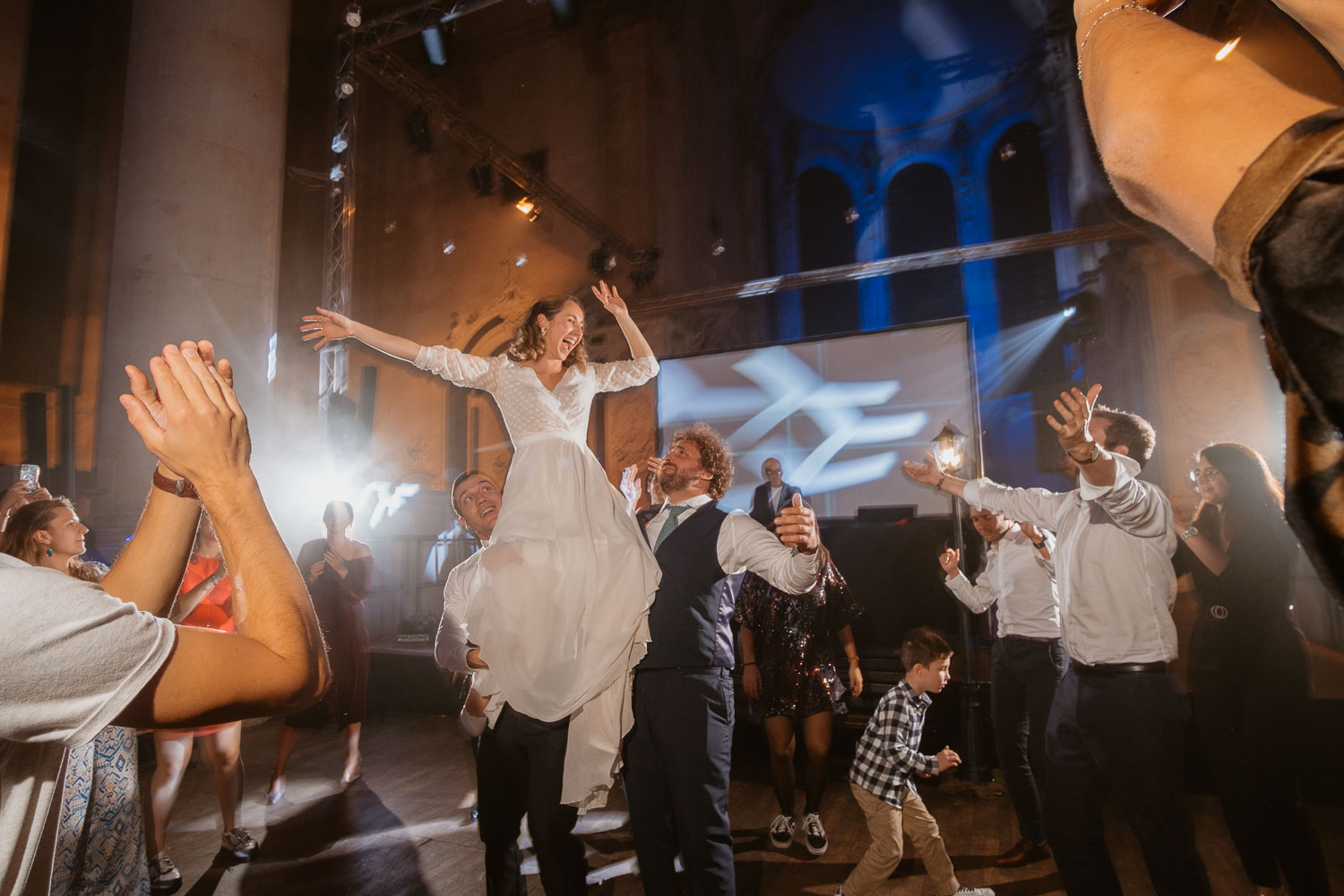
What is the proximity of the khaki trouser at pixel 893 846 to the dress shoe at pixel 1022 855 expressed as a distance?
673 mm

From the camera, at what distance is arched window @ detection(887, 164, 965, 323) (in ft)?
44.9

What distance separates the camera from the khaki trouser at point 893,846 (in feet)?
8.69

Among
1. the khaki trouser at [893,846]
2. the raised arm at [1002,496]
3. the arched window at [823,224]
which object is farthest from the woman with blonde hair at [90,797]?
the arched window at [823,224]

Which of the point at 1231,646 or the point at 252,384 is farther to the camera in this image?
the point at 252,384

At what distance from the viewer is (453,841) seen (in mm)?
3650

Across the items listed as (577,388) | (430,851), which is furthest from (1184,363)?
(430,851)

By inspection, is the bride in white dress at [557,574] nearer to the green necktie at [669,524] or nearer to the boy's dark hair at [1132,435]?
the green necktie at [669,524]

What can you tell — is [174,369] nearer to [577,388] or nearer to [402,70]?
[577,388]

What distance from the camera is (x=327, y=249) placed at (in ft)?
23.5

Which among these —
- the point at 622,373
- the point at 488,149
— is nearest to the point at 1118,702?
the point at 622,373

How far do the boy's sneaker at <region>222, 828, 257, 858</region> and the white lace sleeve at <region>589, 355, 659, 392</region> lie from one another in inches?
120

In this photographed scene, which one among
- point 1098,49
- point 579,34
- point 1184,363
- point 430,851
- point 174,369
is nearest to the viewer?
point 1098,49

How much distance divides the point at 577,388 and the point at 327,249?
615 cm

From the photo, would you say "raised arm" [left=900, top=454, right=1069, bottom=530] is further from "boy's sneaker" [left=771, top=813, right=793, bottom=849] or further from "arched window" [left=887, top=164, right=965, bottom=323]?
"arched window" [left=887, top=164, right=965, bottom=323]
